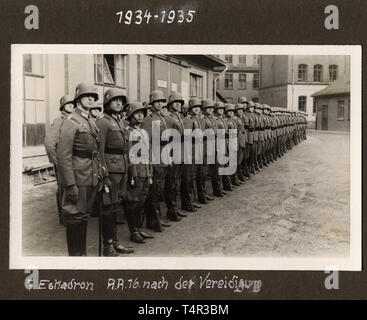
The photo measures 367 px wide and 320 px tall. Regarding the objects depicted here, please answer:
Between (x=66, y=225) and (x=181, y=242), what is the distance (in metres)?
0.78

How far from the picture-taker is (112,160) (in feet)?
8.96

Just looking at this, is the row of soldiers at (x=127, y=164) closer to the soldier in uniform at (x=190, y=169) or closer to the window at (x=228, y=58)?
the soldier in uniform at (x=190, y=169)

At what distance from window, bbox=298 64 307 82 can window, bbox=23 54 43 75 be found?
1774 mm

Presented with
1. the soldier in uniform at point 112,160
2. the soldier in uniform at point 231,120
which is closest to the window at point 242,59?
the soldier in uniform at point 231,120

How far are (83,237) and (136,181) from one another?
52 centimetres

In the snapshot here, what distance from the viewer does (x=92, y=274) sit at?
276 centimetres

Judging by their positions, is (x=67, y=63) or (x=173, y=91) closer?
(x=67, y=63)

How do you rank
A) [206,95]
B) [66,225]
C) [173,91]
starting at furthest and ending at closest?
[206,95] < [173,91] < [66,225]

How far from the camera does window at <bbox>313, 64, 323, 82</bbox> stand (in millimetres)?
2776

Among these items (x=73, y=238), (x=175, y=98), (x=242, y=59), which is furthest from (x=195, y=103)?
(x=73, y=238)

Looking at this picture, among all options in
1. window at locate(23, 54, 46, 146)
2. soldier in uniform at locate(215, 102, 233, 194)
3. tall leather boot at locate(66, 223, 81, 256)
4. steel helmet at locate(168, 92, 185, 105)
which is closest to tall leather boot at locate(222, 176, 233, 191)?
soldier in uniform at locate(215, 102, 233, 194)
